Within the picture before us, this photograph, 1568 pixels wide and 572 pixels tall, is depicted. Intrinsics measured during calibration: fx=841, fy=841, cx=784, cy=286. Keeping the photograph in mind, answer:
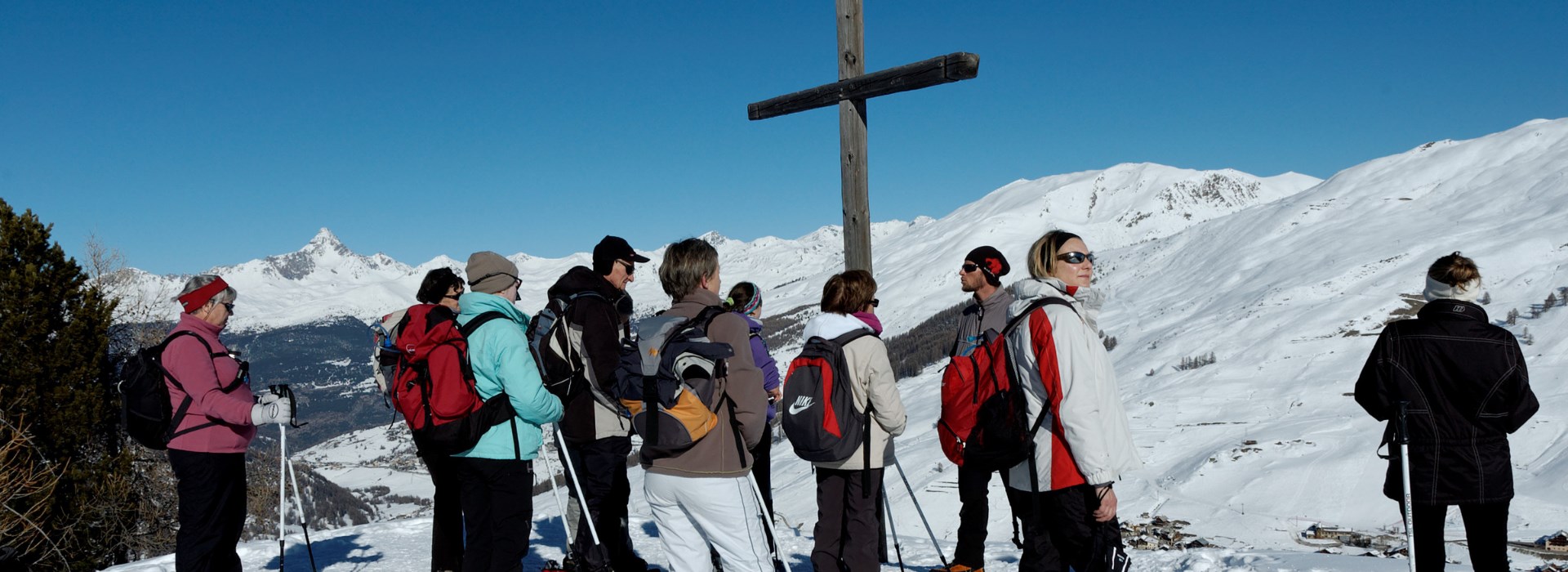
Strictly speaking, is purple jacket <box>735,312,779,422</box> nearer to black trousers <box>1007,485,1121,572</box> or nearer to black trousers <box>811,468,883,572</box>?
black trousers <box>811,468,883,572</box>

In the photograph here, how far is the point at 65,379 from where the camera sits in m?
21.4

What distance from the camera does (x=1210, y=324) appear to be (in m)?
70.6

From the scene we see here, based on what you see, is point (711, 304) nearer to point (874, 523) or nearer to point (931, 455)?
point (874, 523)

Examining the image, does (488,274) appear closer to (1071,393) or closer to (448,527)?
(448,527)

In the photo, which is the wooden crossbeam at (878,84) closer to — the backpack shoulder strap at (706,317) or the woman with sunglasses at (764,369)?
the woman with sunglasses at (764,369)

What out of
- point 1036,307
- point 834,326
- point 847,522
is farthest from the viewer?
point 847,522

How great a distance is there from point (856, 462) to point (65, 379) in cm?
2504

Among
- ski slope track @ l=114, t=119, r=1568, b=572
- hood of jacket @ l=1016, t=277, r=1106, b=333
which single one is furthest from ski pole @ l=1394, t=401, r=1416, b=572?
hood of jacket @ l=1016, t=277, r=1106, b=333

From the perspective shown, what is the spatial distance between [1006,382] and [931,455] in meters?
36.4

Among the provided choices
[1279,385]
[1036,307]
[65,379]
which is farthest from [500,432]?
[1279,385]

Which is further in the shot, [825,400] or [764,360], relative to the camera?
[764,360]

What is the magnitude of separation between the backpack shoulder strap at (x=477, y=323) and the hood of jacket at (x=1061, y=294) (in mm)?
2749

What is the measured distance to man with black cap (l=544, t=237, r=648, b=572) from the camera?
186 inches

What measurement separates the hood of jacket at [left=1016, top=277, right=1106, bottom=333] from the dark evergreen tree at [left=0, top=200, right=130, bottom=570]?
2390 centimetres
